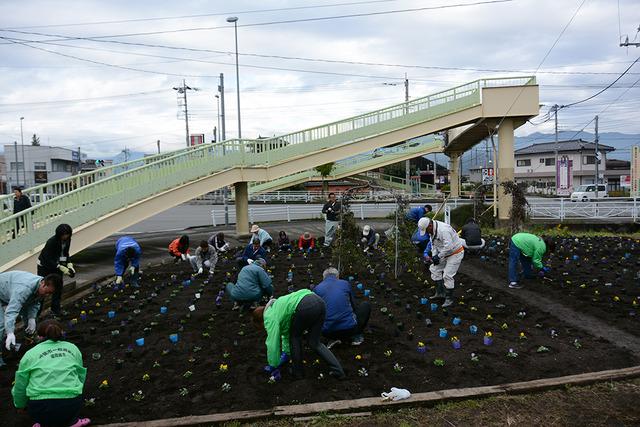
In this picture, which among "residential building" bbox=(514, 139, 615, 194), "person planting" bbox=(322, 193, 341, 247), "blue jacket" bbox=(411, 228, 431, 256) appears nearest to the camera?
"blue jacket" bbox=(411, 228, 431, 256)

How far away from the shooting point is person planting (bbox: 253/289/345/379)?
5258 millimetres

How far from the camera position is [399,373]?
561 cm

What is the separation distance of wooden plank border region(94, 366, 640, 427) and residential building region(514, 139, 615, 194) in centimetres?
5376

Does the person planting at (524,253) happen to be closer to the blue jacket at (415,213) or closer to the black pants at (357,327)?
the blue jacket at (415,213)

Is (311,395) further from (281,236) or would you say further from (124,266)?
(281,236)

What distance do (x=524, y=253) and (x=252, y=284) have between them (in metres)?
5.29

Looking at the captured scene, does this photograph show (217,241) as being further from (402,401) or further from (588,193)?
(588,193)

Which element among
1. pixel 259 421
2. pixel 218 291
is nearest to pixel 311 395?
pixel 259 421

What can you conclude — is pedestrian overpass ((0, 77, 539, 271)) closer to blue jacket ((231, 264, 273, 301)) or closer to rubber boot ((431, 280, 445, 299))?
blue jacket ((231, 264, 273, 301))

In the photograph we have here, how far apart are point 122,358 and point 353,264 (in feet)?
18.3

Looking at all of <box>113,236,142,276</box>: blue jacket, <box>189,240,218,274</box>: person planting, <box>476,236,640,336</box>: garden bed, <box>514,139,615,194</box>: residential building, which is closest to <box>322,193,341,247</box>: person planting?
<box>189,240,218,274</box>: person planting

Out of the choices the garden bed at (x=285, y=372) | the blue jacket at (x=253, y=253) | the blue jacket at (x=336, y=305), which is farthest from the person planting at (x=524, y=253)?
the blue jacket at (x=253, y=253)

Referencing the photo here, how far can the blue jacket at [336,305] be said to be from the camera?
6.03m

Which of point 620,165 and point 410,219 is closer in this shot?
point 410,219
